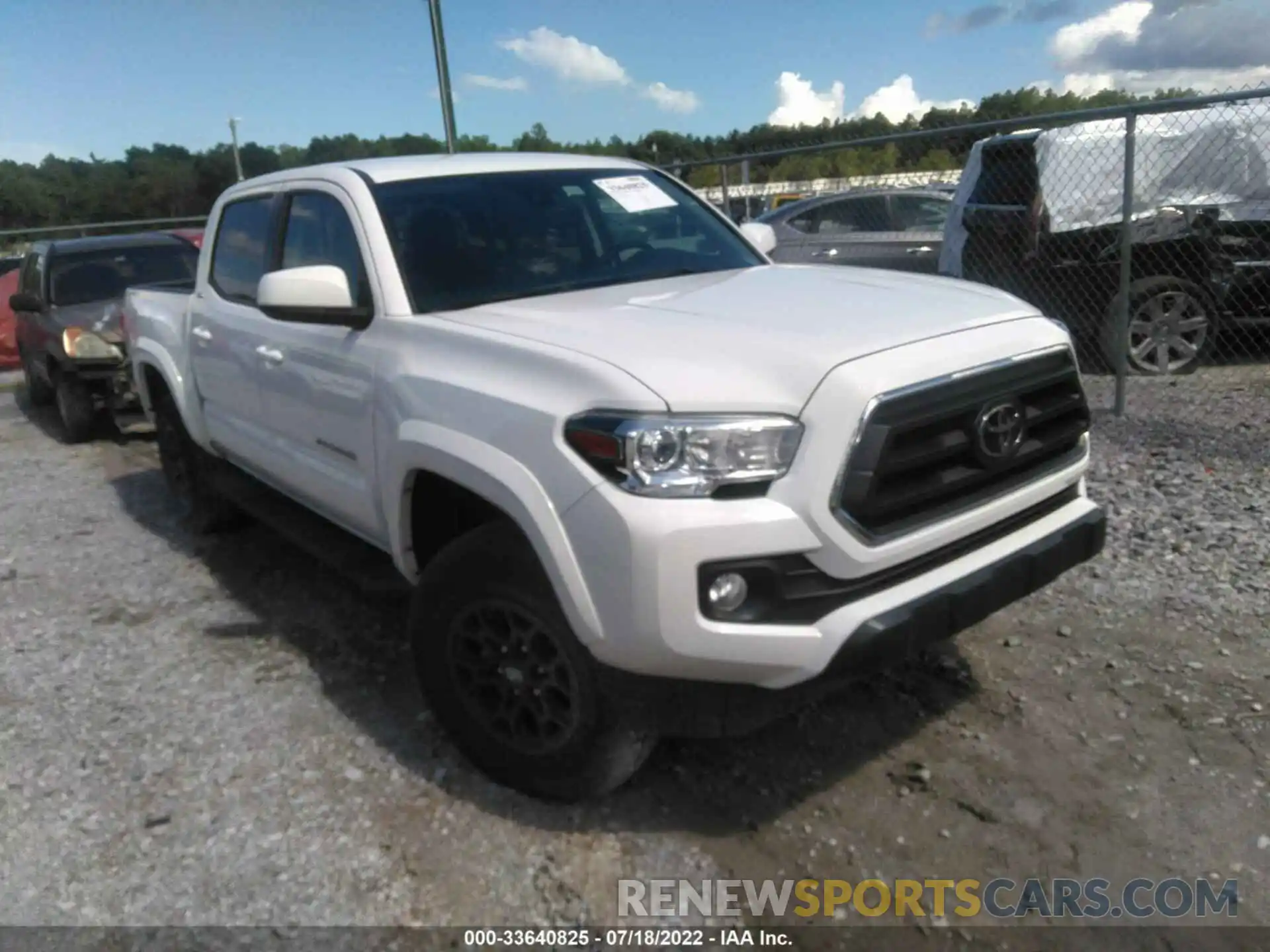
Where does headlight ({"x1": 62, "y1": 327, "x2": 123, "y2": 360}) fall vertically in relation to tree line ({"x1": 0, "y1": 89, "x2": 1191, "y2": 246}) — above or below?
below

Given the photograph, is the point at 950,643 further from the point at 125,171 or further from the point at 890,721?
the point at 125,171

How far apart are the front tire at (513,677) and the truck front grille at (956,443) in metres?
0.82

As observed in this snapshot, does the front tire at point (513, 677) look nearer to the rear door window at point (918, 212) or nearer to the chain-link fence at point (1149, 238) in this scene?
the chain-link fence at point (1149, 238)

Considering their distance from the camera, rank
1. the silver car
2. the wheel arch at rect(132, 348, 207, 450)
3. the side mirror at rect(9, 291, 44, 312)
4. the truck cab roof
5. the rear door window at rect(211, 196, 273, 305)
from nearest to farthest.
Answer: the truck cab roof, the rear door window at rect(211, 196, 273, 305), the wheel arch at rect(132, 348, 207, 450), the side mirror at rect(9, 291, 44, 312), the silver car

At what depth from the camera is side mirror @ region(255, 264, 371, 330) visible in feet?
11.3

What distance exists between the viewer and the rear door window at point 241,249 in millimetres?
4660

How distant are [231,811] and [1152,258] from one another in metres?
7.32

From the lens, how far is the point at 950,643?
13.1 feet

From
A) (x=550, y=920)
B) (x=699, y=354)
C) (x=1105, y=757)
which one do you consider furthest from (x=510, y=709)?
(x=1105, y=757)

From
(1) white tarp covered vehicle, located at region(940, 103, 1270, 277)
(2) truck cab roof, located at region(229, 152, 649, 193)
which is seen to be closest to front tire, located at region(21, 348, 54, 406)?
(2) truck cab roof, located at region(229, 152, 649, 193)

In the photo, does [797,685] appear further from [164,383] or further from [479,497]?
[164,383]

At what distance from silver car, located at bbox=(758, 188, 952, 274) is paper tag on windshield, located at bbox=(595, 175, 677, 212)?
693 centimetres

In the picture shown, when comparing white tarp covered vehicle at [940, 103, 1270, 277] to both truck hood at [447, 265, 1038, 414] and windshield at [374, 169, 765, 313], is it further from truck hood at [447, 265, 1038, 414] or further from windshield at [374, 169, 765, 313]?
truck hood at [447, 265, 1038, 414]

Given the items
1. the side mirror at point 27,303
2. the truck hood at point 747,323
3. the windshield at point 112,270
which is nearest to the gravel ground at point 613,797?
the truck hood at point 747,323
